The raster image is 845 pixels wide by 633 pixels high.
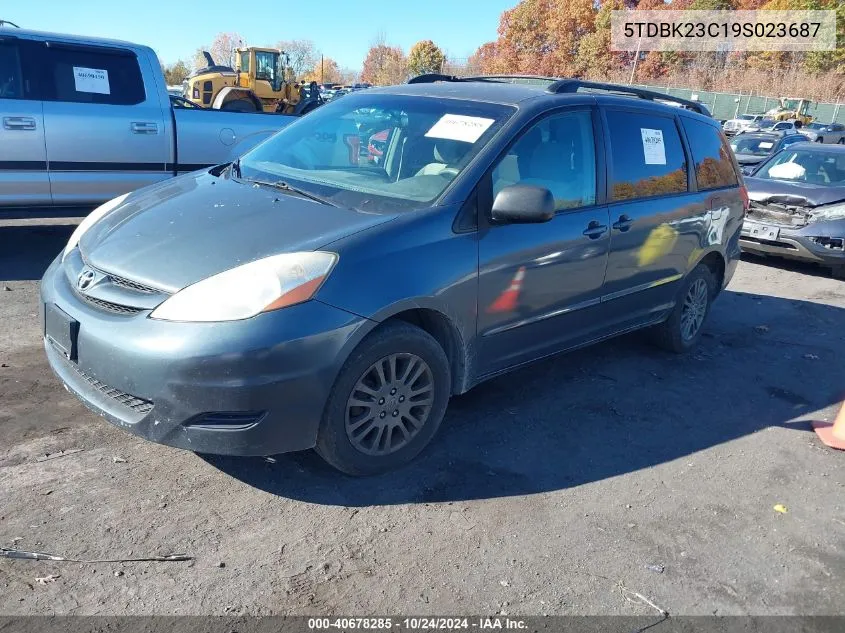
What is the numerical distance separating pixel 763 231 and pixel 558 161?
596cm

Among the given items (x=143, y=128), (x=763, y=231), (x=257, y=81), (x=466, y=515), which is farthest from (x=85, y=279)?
(x=257, y=81)

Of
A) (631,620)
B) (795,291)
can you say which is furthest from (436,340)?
(795,291)

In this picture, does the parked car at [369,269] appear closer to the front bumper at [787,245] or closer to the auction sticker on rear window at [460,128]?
the auction sticker on rear window at [460,128]

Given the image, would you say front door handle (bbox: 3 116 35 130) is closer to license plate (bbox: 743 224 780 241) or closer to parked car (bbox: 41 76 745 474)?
parked car (bbox: 41 76 745 474)

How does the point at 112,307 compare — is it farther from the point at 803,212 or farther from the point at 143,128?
the point at 803,212

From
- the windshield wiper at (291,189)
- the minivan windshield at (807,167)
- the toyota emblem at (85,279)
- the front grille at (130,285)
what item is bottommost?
the minivan windshield at (807,167)

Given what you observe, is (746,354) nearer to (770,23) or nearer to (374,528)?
(374,528)

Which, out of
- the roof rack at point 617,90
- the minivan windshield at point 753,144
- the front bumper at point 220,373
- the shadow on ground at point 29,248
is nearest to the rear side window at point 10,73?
the shadow on ground at point 29,248

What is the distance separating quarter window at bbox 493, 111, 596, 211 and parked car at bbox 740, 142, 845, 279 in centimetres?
563

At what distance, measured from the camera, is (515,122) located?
3.73 metres

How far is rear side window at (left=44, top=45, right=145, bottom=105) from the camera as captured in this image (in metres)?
6.40

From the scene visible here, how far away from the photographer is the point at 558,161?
13.3ft

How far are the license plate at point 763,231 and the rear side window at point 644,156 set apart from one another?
4.47m

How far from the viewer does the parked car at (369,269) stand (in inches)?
110
